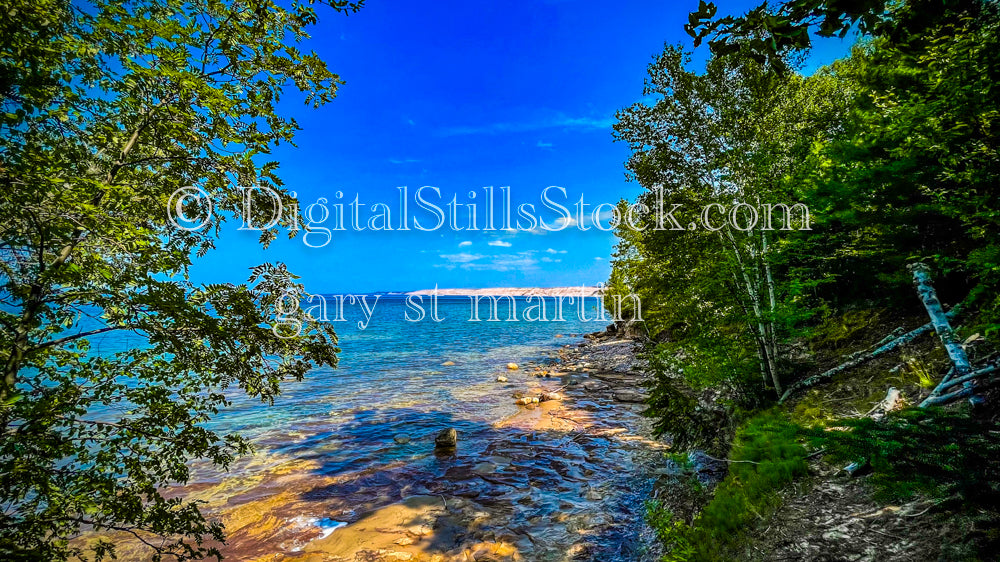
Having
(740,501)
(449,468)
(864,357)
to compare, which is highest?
(864,357)

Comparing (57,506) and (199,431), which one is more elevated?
(199,431)

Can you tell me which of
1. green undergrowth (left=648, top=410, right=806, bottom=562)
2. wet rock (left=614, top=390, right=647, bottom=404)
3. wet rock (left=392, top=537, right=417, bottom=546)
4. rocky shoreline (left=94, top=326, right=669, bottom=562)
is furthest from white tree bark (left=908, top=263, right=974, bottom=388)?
wet rock (left=614, top=390, right=647, bottom=404)

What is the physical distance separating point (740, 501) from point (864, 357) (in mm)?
5433

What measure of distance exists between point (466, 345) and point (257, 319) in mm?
48029

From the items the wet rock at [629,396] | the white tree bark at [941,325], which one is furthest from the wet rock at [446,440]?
the white tree bark at [941,325]

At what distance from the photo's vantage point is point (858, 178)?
9.09m

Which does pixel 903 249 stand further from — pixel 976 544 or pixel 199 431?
pixel 199 431

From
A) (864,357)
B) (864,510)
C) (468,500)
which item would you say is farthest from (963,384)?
(468,500)

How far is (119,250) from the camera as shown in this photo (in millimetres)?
4180

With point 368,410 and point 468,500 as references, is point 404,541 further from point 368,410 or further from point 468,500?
point 368,410

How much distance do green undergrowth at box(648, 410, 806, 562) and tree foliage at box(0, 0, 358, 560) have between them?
6.81 m

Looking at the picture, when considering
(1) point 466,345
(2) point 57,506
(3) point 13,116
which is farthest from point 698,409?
(1) point 466,345

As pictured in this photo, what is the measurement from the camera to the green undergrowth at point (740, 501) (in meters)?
6.02

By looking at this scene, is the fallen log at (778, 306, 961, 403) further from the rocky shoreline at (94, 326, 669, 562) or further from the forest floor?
the rocky shoreline at (94, 326, 669, 562)
